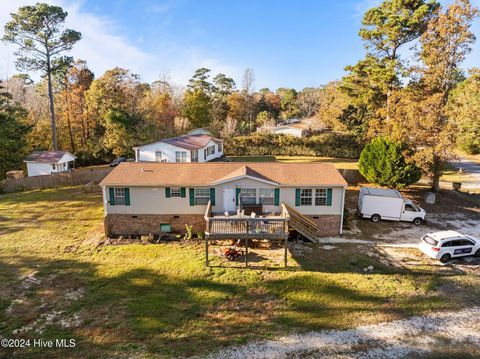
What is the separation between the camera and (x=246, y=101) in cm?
6788

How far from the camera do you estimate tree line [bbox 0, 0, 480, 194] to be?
25.8 metres

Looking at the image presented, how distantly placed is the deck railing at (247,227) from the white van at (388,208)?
8216 mm

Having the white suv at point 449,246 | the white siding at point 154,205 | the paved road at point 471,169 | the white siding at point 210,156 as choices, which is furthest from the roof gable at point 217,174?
the paved road at point 471,169

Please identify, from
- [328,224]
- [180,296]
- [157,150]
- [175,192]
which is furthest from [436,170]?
[157,150]

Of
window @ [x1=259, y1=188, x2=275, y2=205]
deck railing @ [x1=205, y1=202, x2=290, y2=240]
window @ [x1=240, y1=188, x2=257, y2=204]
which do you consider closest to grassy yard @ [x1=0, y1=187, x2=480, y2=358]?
deck railing @ [x1=205, y1=202, x2=290, y2=240]

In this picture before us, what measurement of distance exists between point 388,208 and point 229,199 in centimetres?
1135

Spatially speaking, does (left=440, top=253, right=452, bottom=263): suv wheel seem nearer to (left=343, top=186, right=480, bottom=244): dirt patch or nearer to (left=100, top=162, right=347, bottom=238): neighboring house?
(left=343, top=186, right=480, bottom=244): dirt patch

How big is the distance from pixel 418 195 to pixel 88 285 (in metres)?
27.2

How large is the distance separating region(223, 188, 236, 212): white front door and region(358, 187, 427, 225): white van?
957cm

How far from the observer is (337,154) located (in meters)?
50.3

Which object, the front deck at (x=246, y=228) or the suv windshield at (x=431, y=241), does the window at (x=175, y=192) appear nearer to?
the front deck at (x=246, y=228)

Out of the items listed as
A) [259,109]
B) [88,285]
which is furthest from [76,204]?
[259,109]

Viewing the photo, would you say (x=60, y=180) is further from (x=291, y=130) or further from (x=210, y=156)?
(x=291, y=130)

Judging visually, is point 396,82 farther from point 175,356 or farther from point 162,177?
point 175,356
